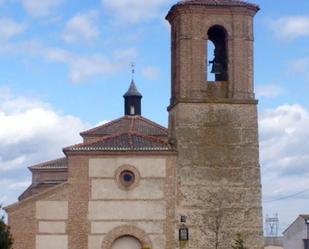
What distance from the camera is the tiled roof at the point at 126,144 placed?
101ft

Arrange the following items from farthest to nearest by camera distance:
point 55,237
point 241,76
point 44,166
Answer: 1. point 44,166
2. point 241,76
3. point 55,237

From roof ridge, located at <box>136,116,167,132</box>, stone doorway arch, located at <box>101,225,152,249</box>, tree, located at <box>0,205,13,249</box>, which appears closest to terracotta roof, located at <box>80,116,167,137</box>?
roof ridge, located at <box>136,116,167,132</box>

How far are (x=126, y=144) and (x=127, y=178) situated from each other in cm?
158

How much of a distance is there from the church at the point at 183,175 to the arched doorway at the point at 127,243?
0.04m

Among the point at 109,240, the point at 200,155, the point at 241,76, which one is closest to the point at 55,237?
the point at 109,240

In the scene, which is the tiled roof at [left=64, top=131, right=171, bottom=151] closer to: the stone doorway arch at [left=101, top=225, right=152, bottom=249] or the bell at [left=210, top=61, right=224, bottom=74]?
the stone doorway arch at [left=101, top=225, right=152, bottom=249]

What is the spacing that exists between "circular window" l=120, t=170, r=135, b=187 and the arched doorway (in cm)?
226

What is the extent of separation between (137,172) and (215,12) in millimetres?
8061

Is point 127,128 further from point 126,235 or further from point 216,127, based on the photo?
point 126,235

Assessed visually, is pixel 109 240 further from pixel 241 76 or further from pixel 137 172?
pixel 241 76

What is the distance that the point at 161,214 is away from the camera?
100ft

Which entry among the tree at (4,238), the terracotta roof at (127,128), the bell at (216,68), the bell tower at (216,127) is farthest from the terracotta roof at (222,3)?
the tree at (4,238)

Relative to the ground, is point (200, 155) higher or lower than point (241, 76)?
lower

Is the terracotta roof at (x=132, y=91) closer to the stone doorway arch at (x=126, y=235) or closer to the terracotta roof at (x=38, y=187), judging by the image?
the terracotta roof at (x=38, y=187)
